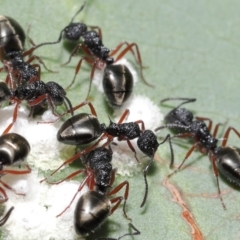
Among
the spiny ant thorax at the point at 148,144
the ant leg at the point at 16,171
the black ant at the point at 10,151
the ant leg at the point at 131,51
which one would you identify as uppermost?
the ant leg at the point at 131,51

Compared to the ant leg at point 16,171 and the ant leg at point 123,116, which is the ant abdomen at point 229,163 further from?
the ant leg at point 16,171

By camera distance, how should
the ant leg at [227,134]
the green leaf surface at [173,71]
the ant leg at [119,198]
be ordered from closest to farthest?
the ant leg at [119,198] → the green leaf surface at [173,71] → the ant leg at [227,134]

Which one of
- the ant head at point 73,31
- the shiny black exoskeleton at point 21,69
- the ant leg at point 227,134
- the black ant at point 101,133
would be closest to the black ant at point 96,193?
the black ant at point 101,133

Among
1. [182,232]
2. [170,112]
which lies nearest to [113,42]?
[170,112]

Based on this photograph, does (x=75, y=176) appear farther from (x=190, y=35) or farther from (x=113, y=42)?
(x=190, y=35)

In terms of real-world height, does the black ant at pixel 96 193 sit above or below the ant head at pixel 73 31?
below

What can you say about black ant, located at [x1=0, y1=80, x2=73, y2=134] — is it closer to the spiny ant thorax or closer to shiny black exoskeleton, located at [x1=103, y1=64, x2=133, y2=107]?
shiny black exoskeleton, located at [x1=103, y1=64, x2=133, y2=107]
